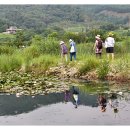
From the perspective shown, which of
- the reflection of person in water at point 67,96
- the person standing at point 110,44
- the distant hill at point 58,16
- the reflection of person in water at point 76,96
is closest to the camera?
the reflection of person in water at point 76,96

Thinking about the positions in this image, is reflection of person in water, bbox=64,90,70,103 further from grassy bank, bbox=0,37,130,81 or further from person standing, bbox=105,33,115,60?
person standing, bbox=105,33,115,60

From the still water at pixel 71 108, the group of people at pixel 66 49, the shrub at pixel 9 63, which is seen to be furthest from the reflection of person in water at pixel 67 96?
the shrub at pixel 9 63

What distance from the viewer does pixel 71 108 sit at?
11828mm

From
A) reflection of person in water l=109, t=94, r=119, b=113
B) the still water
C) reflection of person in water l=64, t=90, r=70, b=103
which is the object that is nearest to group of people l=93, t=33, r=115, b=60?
the still water

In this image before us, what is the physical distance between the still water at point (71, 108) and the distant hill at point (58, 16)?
1302 inches

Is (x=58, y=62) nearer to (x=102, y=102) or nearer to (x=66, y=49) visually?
(x=66, y=49)

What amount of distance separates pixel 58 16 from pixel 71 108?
45954mm

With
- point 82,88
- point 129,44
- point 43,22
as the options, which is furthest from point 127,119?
point 43,22

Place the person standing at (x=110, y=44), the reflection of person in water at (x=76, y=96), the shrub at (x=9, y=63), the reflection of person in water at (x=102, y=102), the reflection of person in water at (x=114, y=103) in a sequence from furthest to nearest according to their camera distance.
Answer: the shrub at (x=9, y=63) → the person standing at (x=110, y=44) → the reflection of person in water at (x=76, y=96) → the reflection of person in water at (x=102, y=102) → the reflection of person in water at (x=114, y=103)

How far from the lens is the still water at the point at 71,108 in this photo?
1037cm

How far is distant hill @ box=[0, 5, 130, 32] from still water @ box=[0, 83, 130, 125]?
109 feet

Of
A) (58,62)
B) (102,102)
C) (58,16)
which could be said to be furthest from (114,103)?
(58,16)

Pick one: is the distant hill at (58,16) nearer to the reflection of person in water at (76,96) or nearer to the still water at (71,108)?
the reflection of person in water at (76,96)

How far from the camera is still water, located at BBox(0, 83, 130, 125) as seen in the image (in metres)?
10.4
